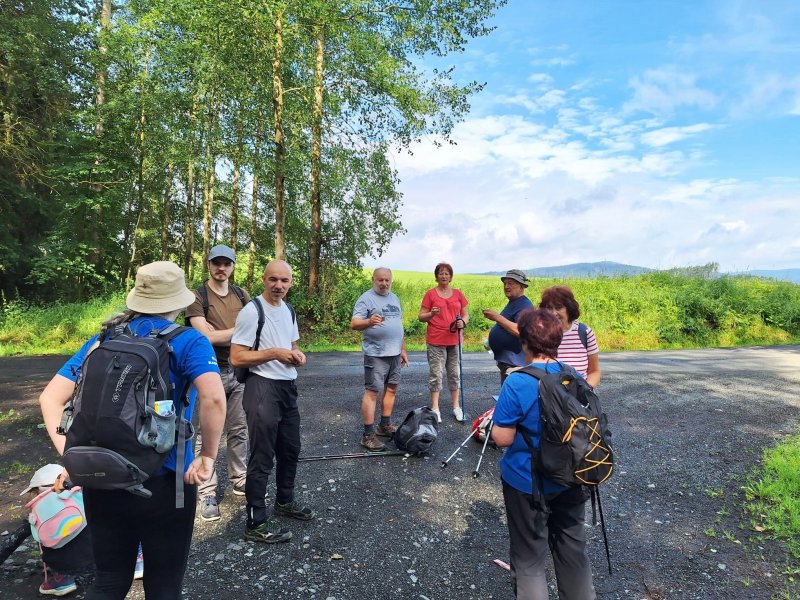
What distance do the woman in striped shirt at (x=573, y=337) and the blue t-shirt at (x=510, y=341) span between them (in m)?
1.23

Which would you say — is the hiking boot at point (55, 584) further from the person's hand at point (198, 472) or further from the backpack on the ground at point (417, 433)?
the backpack on the ground at point (417, 433)

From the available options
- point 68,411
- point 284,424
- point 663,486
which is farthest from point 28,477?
point 663,486

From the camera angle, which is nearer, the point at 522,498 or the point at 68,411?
the point at 68,411

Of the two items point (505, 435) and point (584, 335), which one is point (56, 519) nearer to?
point (505, 435)

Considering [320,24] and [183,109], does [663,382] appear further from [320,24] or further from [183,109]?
[183,109]

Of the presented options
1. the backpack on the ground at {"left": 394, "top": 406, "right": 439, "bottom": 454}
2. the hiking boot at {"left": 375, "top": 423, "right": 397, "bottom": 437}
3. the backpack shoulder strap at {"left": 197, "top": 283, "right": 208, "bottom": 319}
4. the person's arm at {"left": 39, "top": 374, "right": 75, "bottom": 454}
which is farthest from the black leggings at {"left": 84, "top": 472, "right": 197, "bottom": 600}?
the hiking boot at {"left": 375, "top": 423, "right": 397, "bottom": 437}

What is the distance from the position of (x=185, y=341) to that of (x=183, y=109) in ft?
58.7

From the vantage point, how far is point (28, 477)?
14.6 feet

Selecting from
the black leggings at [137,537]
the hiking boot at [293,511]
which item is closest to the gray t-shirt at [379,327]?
the hiking boot at [293,511]

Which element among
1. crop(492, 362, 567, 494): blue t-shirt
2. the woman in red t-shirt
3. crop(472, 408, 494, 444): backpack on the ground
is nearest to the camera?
crop(492, 362, 567, 494): blue t-shirt

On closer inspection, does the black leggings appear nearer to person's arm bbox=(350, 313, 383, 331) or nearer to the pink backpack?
the pink backpack

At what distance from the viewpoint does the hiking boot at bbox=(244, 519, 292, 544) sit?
3.40m

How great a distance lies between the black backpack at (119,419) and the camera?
5.63 feet

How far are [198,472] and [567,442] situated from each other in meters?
1.75
